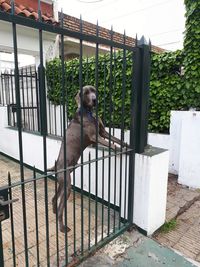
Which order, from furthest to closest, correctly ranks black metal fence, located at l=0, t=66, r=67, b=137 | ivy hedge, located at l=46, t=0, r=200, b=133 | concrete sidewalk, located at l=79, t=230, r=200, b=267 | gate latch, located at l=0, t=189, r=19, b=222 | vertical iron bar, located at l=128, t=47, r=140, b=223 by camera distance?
1. black metal fence, located at l=0, t=66, r=67, b=137
2. ivy hedge, located at l=46, t=0, r=200, b=133
3. vertical iron bar, located at l=128, t=47, r=140, b=223
4. concrete sidewalk, located at l=79, t=230, r=200, b=267
5. gate latch, located at l=0, t=189, r=19, b=222

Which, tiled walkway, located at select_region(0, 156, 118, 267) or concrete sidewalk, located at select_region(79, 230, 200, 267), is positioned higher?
tiled walkway, located at select_region(0, 156, 118, 267)

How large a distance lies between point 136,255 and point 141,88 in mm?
1855

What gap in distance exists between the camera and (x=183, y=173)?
4133 mm

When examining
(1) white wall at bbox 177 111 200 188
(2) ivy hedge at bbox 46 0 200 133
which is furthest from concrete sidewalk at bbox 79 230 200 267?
(1) white wall at bbox 177 111 200 188

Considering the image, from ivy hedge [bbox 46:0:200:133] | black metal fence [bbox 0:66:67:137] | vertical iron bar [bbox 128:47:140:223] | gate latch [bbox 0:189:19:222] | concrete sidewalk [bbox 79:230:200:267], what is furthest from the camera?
black metal fence [bbox 0:66:67:137]

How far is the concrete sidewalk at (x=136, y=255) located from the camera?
2254 millimetres

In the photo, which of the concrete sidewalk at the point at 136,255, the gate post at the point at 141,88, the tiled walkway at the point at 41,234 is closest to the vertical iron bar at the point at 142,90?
the gate post at the point at 141,88

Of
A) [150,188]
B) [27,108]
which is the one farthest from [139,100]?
[27,108]

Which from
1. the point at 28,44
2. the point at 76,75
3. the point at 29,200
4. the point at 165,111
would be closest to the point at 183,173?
the point at 165,111

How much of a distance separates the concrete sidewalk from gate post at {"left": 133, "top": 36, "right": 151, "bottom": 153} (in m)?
1.08

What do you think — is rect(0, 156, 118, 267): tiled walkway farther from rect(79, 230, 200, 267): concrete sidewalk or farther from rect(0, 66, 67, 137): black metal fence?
rect(0, 66, 67, 137): black metal fence

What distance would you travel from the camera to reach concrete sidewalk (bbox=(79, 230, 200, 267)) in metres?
2.25

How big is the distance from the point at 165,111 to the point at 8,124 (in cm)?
420

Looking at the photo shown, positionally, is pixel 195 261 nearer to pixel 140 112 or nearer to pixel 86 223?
pixel 86 223
